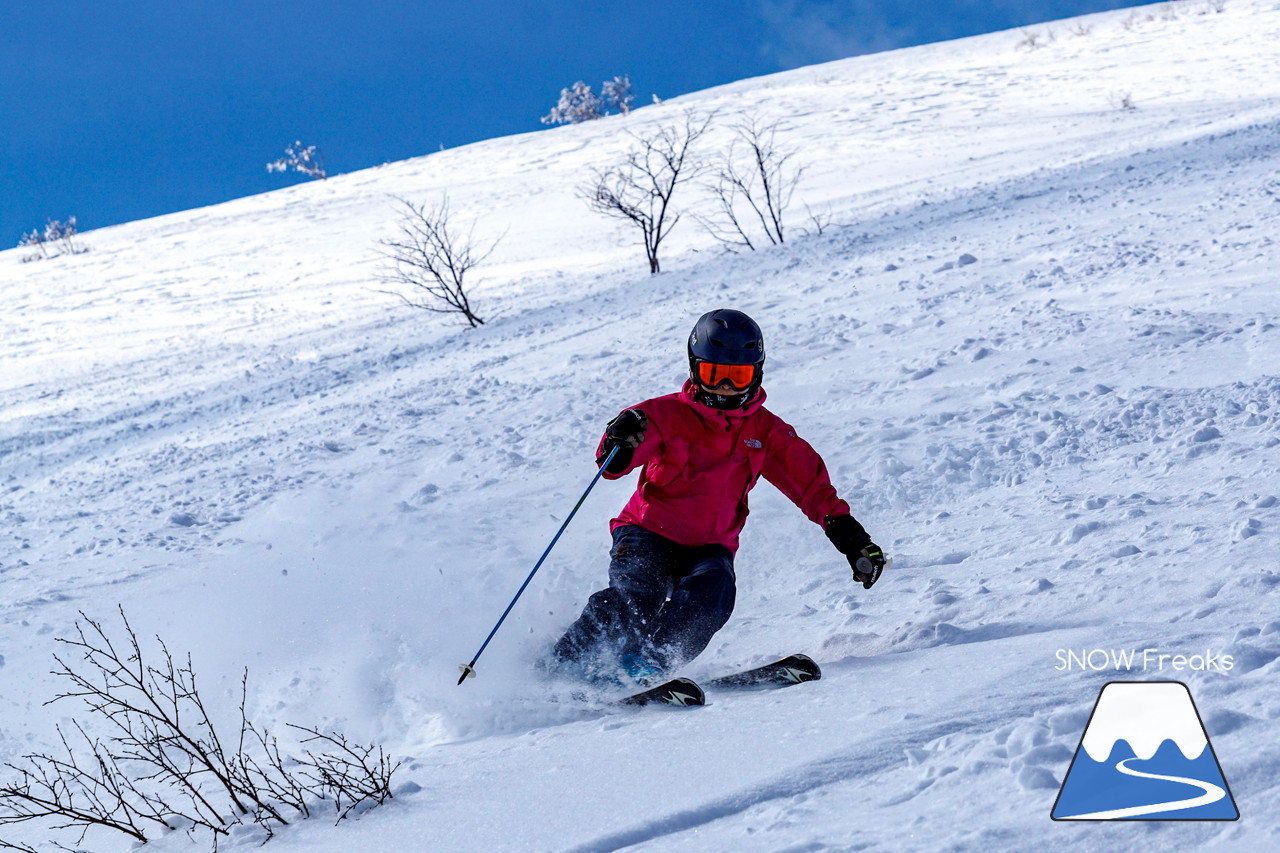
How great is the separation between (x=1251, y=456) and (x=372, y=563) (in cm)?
412

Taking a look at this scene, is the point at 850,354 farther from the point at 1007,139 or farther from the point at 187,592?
the point at 1007,139

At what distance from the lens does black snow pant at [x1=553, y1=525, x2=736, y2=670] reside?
3127mm

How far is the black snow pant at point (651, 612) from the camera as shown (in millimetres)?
3127

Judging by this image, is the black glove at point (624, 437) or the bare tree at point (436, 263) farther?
the bare tree at point (436, 263)

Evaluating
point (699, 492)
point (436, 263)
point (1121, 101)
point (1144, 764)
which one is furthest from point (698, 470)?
point (1121, 101)

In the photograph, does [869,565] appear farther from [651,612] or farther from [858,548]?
[651,612]

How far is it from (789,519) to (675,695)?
7.11ft

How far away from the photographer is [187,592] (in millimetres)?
4727

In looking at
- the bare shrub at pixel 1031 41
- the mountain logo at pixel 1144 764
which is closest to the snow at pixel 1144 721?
the mountain logo at pixel 1144 764

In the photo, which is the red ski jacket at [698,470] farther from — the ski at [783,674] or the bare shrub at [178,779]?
the bare shrub at [178,779]

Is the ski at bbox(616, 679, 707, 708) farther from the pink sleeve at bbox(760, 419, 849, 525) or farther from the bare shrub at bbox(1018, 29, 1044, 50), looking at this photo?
the bare shrub at bbox(1018, 29, 1044, 50)

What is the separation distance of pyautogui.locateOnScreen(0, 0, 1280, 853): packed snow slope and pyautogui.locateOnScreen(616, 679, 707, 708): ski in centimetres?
7

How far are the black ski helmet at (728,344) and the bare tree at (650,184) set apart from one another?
10.8 meters

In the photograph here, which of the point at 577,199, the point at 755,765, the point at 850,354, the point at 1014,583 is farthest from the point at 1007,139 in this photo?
the point at 755,765
